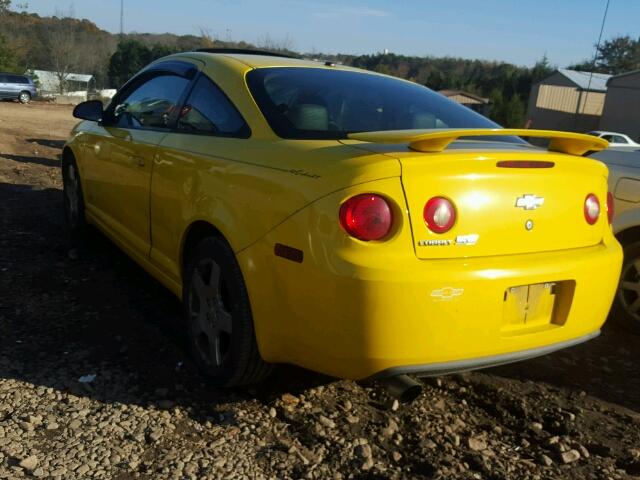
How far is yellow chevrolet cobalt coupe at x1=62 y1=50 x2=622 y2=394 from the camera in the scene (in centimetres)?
238

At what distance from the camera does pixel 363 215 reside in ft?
7.74

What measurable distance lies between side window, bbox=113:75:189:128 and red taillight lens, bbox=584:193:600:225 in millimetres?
2254

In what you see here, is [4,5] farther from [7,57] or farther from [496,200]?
[496,200]

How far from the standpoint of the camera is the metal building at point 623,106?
43.2 metres

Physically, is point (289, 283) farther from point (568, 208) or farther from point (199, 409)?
point (568, 208)

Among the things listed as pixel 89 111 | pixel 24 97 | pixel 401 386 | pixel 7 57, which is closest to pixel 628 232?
pixel 401 386

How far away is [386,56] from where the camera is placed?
103 m

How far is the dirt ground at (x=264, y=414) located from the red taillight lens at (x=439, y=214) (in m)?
0.99

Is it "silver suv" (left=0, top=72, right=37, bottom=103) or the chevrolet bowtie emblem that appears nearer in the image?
the chevrolet bowtie emblem

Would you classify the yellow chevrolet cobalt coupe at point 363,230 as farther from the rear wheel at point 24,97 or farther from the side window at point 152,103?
the rear wheel at point 24,97

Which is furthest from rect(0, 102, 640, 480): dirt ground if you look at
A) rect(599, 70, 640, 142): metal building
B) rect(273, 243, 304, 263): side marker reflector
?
rect(599, 70, 640, 142): metal building

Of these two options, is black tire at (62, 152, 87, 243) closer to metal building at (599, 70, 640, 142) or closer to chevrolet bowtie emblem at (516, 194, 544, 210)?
chevrolet bowtie emblem at (516, 194, 544, 210)

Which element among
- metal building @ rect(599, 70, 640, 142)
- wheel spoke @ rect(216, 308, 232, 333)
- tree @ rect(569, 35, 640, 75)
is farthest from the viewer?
tree @ rect(569, 35, 640, 75)

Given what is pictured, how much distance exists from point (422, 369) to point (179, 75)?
7.73ft
